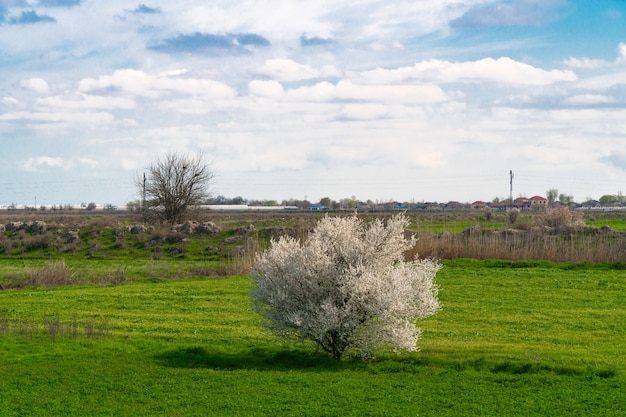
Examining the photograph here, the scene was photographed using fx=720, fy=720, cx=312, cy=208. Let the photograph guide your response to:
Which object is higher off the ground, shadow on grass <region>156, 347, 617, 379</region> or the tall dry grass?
the tall dry grass

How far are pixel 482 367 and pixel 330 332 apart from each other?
11.1ft

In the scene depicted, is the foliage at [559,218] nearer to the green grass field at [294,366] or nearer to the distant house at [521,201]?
the green grass field at [294,366]

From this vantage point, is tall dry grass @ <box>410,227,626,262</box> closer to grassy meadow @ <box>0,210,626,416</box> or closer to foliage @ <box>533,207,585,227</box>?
grassy meadow @ <box>0,210,626,416</box>

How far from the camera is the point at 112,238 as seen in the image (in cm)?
5978

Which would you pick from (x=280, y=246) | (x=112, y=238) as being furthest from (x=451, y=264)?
(x=112, y=238)

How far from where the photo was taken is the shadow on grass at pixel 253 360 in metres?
16.0

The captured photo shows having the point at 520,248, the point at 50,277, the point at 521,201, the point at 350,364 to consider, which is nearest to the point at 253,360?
the point at 350,364

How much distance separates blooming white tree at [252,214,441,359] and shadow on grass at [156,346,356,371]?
49 cm

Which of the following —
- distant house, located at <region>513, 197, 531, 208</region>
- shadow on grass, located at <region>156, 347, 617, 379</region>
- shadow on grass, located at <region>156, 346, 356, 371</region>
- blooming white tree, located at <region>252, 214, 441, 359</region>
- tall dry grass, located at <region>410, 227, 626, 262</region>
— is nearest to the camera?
shadow on grass, located at <region>156, 347, 617, 379</region>

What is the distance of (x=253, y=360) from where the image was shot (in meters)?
16.7

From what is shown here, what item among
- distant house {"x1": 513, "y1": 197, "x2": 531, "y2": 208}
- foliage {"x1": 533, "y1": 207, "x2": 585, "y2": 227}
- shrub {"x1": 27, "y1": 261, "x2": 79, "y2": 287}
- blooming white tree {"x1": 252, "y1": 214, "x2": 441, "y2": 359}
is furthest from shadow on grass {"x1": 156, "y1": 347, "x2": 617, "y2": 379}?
distant house {"x1": 513, "y1": 197, "x2": 531, "y2": 208}

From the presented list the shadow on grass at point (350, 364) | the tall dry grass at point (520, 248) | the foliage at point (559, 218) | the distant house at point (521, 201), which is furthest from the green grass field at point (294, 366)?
the distant house at point (521, 201)

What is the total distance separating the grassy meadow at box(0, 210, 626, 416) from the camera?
504 inches

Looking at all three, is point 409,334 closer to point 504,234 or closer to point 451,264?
point 451,264
